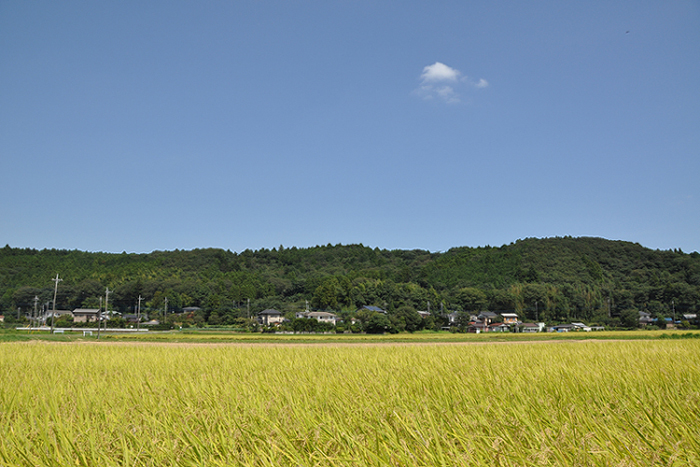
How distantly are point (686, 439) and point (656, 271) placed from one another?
153 meters

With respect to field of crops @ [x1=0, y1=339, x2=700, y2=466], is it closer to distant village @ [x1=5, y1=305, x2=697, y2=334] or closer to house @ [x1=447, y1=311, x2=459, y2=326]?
distant village @ [x1=5, y1=305, x2=697, y2=334]

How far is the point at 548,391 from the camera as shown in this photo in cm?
643

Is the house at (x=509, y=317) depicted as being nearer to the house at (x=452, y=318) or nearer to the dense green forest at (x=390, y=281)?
the dense green forest at (x=390, y=281)

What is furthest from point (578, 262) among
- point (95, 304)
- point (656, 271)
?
point (95, 304)

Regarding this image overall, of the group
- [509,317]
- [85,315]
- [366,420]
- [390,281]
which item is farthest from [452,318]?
[366,420]

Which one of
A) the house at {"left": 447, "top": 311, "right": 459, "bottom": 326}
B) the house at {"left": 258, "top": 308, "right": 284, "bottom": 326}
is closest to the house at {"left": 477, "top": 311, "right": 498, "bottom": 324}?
the house at {"left": 447, "top": 311, "right": 459, "bottom": 326}

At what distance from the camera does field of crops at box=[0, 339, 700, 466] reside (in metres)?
3.09

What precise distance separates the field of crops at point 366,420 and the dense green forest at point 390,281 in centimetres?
9001

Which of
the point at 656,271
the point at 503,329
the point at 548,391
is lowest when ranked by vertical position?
the point at 503,329

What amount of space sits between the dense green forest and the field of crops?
90.0 meters

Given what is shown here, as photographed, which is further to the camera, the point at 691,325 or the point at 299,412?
the point at 691,325

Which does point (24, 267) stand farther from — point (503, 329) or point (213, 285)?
point (503, 329)

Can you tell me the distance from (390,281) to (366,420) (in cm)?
12262

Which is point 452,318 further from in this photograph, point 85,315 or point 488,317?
point 85,315
